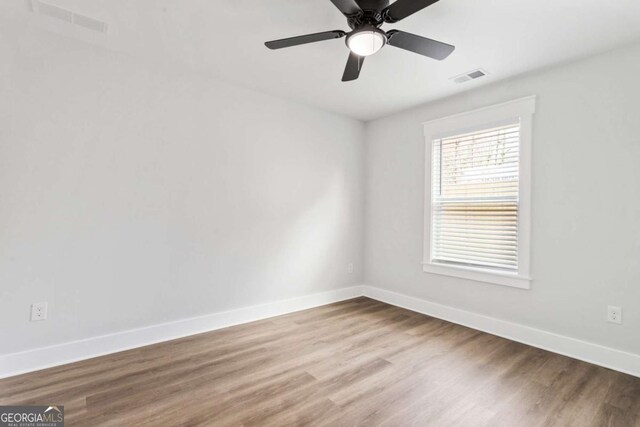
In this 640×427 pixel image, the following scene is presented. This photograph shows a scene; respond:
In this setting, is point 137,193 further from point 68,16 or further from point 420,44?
point 420,44

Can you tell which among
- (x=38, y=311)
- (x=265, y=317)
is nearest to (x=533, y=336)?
(x=265, y=317)

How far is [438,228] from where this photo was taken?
3.70 m

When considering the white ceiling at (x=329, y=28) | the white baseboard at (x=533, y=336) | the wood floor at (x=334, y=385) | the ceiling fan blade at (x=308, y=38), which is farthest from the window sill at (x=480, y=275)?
the ceiling fan blade at (x=308, y=38)

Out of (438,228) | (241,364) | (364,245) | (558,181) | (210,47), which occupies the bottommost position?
(241,364)

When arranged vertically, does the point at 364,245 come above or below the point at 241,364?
above

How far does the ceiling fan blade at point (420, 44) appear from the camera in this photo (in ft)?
6.25

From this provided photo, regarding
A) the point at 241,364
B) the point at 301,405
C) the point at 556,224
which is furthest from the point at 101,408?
the point at 556,224

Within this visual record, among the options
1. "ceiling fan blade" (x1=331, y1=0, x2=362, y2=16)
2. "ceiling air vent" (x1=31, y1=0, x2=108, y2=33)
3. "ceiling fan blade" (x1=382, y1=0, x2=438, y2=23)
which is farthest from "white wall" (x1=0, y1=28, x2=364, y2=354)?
"ceiling fan blade" (x1=382, y1=0, x2=438, y2=23)

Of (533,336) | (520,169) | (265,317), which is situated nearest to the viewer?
(533,336)

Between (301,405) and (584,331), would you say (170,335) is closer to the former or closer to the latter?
(301,405)

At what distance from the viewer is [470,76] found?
9.82ft

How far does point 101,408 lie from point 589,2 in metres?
3.91

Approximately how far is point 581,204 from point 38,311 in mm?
4417

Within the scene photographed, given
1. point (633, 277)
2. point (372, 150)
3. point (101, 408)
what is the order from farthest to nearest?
point (372, 150) → point (633, 277) → point (101, 408)
